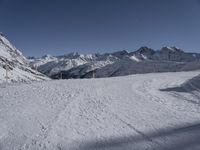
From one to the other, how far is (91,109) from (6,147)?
4.39 m

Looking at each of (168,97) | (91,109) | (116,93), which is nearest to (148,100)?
(168,97)

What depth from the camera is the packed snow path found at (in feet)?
20.7

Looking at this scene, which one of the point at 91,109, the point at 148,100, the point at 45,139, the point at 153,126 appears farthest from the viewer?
the point at 148,100

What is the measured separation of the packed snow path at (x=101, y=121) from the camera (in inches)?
249

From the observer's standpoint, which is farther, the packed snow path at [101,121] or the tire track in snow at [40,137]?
the packed snow path at [101,121]

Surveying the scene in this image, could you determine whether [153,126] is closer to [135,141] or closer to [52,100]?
[135,141]

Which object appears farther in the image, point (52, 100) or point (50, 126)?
point (52, 100)

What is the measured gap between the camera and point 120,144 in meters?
6.26

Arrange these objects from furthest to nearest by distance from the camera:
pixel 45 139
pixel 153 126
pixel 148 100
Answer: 1. pixel 148 100
2. pixel 153 126
3. pixel 45 139

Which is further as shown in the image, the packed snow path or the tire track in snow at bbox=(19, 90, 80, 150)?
the packed snow path

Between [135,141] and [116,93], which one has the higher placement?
[116,93]

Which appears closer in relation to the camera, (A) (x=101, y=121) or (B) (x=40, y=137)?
(B) (x=40, y=137)

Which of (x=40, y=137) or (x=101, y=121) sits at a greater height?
(x=101, y=121)

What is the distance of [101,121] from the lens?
823 centimetres
